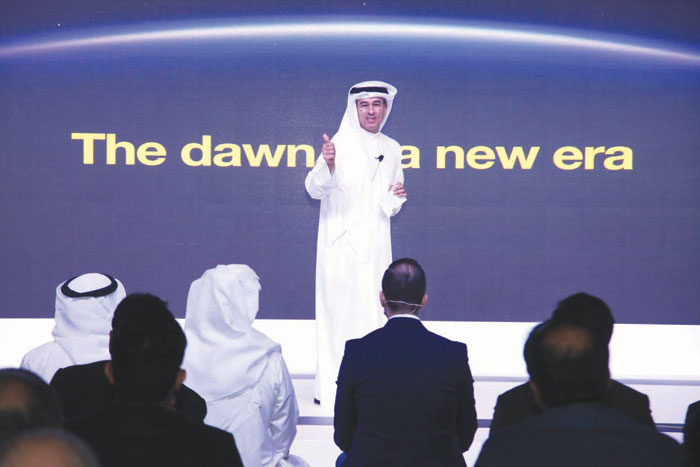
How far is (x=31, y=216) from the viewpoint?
6.14 m

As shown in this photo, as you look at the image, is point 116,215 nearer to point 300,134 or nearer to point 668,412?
point 300,134

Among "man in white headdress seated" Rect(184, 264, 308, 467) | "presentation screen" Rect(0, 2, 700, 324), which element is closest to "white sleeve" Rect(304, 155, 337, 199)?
"presentation screen" Rect(0, 2, 700, 324)

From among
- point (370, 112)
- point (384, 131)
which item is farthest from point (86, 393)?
point (384, 131)

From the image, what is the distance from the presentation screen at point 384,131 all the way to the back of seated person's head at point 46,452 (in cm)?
518

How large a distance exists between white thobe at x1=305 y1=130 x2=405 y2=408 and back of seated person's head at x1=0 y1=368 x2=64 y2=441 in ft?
11.2

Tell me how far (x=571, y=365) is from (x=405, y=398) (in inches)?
30.5

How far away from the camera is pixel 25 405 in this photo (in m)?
1.35

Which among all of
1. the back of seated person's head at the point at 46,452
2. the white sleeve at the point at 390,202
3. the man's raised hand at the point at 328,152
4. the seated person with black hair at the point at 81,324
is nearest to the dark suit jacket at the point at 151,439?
the back of seated person's head at the point at 46,452

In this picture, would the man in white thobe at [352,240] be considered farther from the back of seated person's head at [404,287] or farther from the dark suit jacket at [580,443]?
Result: the dark suit jacket at [580,443]

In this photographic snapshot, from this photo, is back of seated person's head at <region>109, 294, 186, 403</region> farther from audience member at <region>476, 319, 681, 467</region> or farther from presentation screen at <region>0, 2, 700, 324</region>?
presentation screen at <region>0, 2, 700, 324</region>

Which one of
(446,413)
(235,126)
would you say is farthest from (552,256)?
(446,413)

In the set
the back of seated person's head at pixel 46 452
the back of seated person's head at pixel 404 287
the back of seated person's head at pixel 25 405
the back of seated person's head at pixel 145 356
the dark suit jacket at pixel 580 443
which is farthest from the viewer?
the back of seated person's head at pixel 404 287

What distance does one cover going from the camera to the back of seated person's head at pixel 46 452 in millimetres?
1004

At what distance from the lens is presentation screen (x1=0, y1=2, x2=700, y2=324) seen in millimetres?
6121
